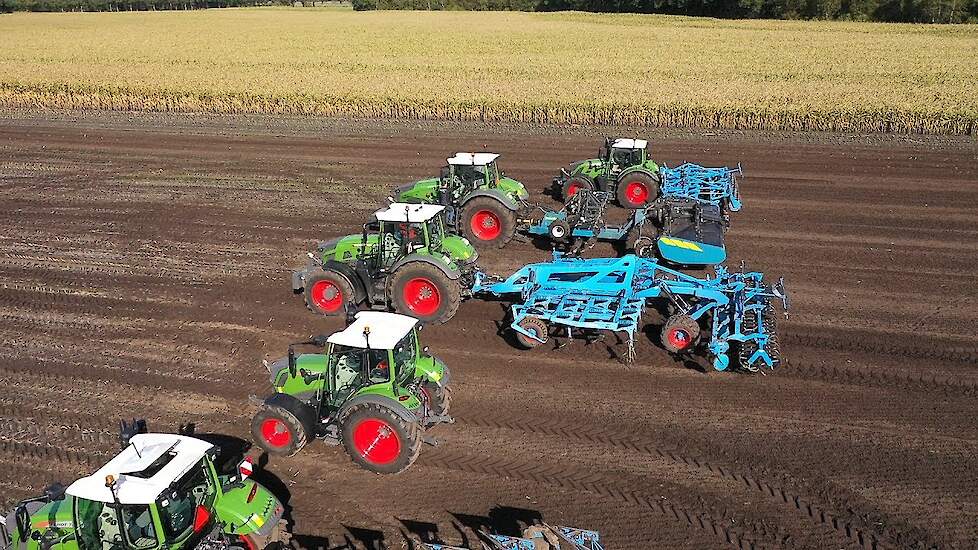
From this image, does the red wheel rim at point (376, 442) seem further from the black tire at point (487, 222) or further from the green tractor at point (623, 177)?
the green tractor at point (623, 177)

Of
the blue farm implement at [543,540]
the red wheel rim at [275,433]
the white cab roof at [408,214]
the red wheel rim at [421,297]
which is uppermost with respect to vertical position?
the white cab roof at [408,214]

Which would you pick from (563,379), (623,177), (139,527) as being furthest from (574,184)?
(139,527)

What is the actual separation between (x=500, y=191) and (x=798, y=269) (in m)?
5.68

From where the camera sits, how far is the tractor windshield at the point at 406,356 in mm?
7601

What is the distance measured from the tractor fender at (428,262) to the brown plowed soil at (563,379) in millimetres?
953

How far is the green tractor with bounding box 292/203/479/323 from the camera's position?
1077cm

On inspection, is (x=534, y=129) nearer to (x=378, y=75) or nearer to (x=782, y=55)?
(x=378, y=75)

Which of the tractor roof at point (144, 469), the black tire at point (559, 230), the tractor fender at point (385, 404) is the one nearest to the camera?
the tractor roof at point (144, 469)

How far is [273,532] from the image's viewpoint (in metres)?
6.19

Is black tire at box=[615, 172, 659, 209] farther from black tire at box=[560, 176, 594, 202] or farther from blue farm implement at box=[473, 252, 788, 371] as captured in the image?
blue farm implement at box=[473, 252, 788, 371]

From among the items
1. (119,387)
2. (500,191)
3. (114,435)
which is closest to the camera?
(114,435)

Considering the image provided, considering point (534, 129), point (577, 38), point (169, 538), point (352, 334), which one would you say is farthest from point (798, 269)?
point (577, 38)

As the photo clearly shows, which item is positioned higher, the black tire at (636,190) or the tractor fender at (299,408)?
the black tire at (636,190)

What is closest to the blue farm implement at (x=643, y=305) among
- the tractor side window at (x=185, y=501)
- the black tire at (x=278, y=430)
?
the black tire at (x=278, y=430)
